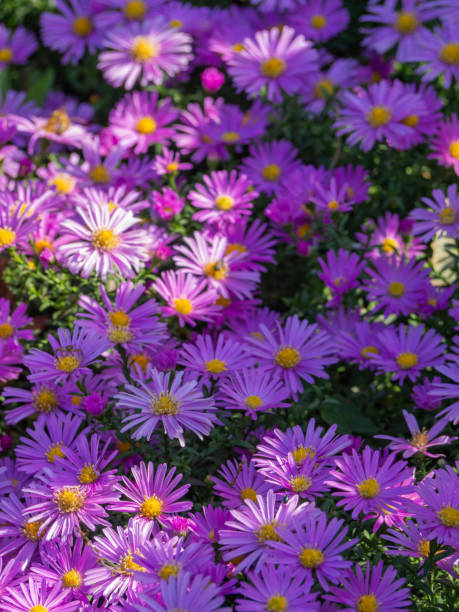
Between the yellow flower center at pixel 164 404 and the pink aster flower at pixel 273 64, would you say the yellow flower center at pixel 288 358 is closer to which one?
the yellow flower center at pixel 164 404

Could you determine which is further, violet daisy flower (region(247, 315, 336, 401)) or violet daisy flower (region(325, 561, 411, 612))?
violet daisy flower (region(247, 315, 336, 401))

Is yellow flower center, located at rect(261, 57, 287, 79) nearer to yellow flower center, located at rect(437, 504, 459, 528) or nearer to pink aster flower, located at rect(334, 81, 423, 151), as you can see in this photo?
pink aster flower, located at rect(334, 81, 423, 151)

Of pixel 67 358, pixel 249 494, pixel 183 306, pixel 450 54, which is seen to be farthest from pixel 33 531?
pixel 450 54

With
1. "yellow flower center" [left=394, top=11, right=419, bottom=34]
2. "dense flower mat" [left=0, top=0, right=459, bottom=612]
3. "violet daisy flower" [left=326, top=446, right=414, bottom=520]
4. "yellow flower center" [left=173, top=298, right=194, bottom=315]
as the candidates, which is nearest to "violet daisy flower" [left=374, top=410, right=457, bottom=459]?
"dense flower mat" [left=0, top=0, right=459, bottom=612]

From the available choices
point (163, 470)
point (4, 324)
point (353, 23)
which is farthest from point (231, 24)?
point (163, 470)

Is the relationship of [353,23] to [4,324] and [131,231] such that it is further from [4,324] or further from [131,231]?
[4,324]
